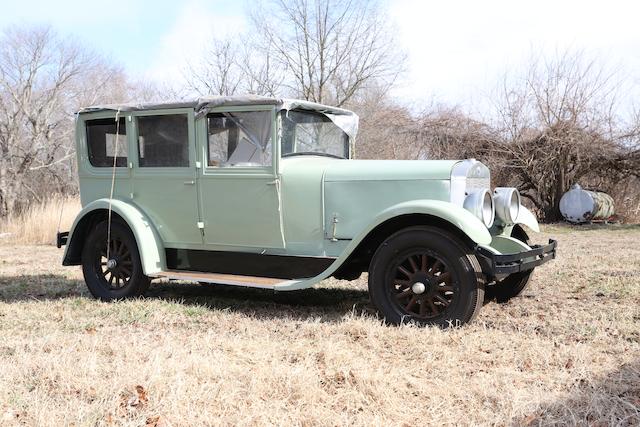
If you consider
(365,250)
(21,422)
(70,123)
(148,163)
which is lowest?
(21,422)

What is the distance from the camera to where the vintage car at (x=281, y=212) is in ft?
14.3

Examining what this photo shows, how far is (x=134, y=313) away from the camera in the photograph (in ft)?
16.4

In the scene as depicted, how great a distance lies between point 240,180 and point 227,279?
0.86 m

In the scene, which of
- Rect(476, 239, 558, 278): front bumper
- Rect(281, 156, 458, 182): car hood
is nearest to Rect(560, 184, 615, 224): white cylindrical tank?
Rect(281, 156, 458, 182): car hood

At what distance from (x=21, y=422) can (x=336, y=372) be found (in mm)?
1594

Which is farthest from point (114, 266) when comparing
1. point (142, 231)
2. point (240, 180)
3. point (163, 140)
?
point (240, 180)

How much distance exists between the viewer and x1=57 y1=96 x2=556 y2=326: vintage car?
14.3 feet

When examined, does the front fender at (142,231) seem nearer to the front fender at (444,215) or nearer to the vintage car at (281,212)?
the vintage car at (281,212)

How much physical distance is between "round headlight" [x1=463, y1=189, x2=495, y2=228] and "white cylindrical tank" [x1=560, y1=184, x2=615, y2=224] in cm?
1057

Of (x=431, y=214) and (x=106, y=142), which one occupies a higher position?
(x=106, y=142)

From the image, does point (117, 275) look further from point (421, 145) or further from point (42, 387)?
point (421, 145)

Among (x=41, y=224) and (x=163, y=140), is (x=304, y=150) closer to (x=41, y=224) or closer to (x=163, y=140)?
(x=163, y=140)

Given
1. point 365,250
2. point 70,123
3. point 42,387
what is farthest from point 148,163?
point 70,123

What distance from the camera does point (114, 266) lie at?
5.71m
